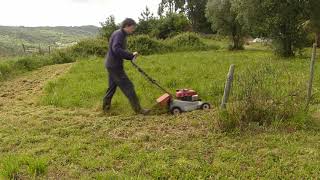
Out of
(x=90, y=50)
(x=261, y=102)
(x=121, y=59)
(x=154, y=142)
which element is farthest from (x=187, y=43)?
(x=154, y=142)

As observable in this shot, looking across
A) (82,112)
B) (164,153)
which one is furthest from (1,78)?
(164,153)

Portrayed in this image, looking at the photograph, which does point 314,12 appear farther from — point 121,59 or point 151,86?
point 121,59

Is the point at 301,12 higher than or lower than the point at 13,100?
higher

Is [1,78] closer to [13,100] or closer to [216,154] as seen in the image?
[13,100]

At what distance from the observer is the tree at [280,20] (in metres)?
22.6

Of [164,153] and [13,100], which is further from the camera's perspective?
[13,100]

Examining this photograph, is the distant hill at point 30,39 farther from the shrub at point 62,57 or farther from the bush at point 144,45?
the shrub at point 62,57

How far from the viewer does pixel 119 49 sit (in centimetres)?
930

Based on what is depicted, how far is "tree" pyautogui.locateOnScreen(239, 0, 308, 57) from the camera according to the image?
22562mm

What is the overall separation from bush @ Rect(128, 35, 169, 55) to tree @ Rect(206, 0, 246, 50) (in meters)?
7.24

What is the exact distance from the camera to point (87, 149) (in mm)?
7215

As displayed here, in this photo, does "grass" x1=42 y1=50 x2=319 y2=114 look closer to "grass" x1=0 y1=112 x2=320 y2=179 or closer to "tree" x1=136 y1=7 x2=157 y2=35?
"grass" x1=0 y1=112 x2=320 y2=179

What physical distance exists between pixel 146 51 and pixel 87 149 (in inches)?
869

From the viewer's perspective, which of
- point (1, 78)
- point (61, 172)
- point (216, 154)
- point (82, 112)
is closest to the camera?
point (61, 172)
